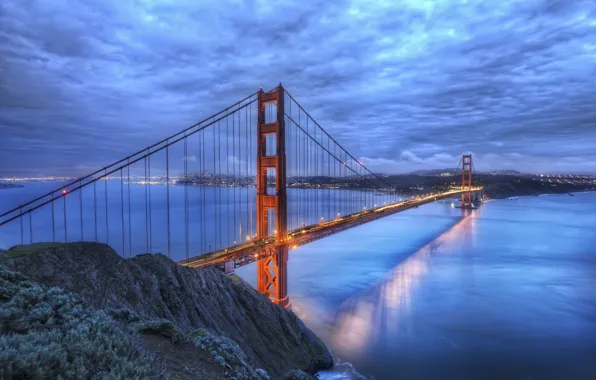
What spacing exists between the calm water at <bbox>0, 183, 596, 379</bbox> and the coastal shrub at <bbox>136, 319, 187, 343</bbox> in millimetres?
10475

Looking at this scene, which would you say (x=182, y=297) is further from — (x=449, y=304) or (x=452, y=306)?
(x=449, y=304)

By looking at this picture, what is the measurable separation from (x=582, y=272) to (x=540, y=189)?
490 ft

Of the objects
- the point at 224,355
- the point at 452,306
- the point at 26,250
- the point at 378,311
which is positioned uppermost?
the point at 26,250

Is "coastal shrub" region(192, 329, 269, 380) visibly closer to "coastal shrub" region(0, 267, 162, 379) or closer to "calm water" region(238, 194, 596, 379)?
"coastal shrub" region(0, 267, 162, 379)

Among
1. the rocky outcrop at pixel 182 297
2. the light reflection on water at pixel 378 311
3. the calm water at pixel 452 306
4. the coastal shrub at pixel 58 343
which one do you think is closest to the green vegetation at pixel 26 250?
the rocky outcrop at pixel 182 297

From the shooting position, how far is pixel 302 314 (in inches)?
837

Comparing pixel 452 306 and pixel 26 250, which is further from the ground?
pixel 26 250

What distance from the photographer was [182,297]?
1087cm

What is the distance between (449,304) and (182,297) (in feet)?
66.9

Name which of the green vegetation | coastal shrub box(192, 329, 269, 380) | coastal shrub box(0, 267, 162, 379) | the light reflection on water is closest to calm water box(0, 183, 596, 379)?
the light reflection on water

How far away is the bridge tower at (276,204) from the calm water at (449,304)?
280 cm

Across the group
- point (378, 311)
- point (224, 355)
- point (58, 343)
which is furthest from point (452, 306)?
point (58, 343)

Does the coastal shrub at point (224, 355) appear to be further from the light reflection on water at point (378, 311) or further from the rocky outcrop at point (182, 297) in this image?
the light reflection on water at point (378, 311)

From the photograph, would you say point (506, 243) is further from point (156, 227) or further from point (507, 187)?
point (507, 187)
